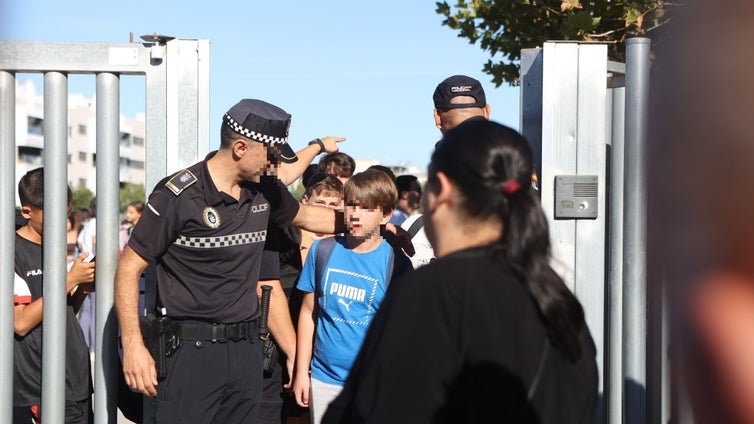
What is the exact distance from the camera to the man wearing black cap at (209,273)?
13.0 feet

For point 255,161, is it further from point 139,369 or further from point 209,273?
point 139,369

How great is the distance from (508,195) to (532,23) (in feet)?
27.2

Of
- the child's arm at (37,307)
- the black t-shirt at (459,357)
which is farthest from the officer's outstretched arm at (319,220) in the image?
the black t-shirt at (459,357)

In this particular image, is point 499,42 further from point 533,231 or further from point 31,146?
point 31,146

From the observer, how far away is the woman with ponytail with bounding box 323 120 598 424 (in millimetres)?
1943

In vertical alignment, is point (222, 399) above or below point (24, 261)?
below

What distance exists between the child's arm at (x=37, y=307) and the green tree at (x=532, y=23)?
5363mm

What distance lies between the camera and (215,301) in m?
4.14

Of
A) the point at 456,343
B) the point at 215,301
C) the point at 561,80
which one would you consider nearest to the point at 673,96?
the point at 456,343

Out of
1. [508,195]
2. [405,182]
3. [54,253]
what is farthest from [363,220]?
[405,182]

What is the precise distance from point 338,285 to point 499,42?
21.9 ft

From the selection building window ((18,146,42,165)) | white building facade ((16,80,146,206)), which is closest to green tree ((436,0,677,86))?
white building facade ((16,80,146,206))

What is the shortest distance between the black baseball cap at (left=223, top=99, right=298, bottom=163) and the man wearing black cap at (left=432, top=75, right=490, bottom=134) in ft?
2.49

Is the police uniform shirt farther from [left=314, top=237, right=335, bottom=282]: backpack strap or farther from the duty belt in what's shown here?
[left=314, top=237, right=335, bottom=282]: backpack strap
